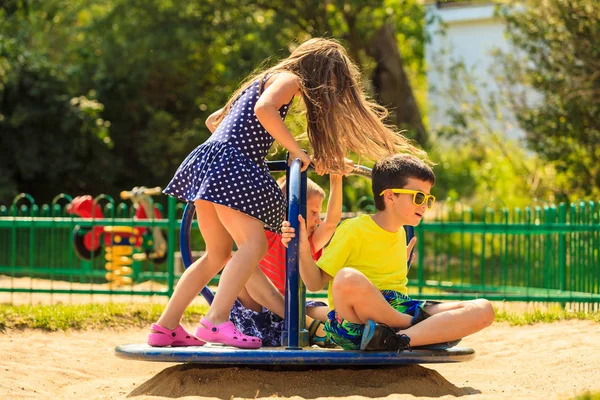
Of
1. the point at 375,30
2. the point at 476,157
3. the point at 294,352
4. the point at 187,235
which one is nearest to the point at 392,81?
the point at 375,30

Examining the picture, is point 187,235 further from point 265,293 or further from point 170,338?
point 170,338

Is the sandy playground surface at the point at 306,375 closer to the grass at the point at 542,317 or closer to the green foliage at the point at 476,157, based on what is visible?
the grass at the point at 542,317

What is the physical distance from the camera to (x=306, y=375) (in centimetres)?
411

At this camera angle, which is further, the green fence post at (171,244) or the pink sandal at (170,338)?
the green fence post at (171,244)

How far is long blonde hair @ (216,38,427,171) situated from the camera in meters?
4.11

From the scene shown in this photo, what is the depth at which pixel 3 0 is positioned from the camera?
1441 centimetres

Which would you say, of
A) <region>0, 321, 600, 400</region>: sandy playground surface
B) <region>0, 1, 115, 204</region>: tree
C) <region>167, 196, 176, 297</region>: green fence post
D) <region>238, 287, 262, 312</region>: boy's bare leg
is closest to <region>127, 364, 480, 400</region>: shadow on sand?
<region>0, 321, 600, 400</region>: sandy playground surface

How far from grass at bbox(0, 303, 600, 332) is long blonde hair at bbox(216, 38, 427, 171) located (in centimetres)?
294

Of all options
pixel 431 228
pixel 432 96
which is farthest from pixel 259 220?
pixel 432 96

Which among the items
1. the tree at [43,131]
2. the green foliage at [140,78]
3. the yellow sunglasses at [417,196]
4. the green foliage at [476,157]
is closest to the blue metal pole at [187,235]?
the yellow sunglasses at [417,196]

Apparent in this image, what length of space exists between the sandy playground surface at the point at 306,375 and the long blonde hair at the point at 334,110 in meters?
1.01

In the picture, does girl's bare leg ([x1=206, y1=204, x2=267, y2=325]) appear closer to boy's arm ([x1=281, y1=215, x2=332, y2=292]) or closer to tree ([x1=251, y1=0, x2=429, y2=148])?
boy's arm ([x1=281, y1=215, x2=332, y2=292])

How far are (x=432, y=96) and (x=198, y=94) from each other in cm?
970

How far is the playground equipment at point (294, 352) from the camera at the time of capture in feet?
12.4
